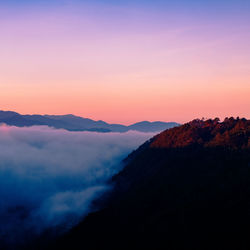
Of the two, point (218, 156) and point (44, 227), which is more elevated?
point (218, 156)

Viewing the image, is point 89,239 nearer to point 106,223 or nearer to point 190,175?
point 106,223

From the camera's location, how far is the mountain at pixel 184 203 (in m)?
72.7

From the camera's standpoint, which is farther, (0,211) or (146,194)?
(0,211)

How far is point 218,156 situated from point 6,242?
13077cm

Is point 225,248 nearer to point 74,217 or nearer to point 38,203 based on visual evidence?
point 74,217

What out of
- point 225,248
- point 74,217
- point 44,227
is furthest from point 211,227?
point 44,227

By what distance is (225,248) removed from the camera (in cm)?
6159

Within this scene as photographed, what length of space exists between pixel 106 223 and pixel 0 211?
109719 mm

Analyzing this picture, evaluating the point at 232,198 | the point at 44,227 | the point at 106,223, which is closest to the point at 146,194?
the point at 106,223

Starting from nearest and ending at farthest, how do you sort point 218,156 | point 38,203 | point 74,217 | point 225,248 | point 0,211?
point 225,248, point 218,156, point 74,217, point 0,211, point 38,203

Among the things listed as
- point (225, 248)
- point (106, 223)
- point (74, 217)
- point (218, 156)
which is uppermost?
point (218, 156)

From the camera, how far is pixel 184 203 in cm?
9375

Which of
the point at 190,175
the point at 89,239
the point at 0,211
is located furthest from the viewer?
the point at 0,211

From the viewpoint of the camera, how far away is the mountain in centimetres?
7269
